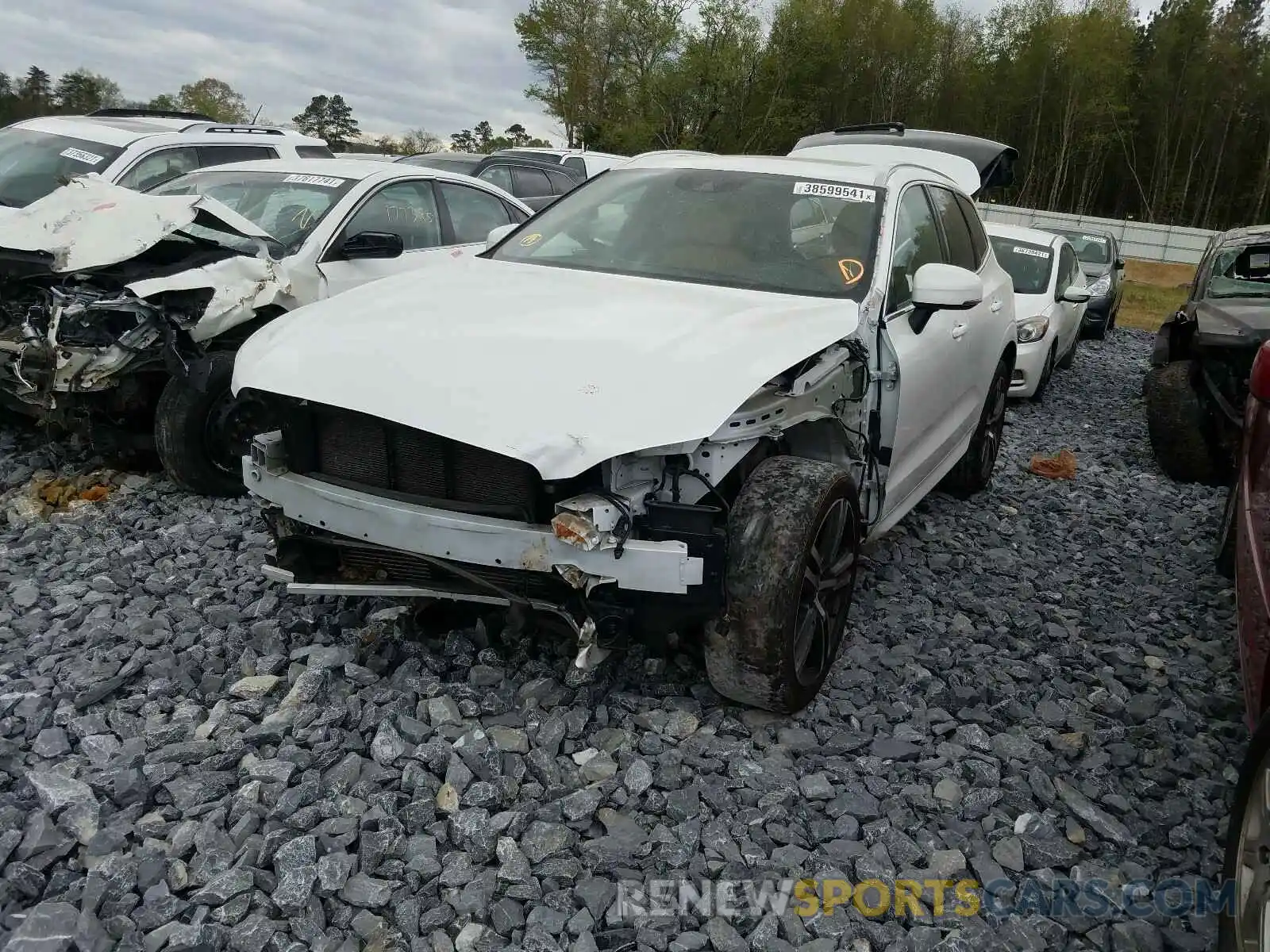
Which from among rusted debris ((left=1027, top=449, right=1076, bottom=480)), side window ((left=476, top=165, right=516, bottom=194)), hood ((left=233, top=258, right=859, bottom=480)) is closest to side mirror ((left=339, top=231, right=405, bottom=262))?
hood ((left=233, top=258, right=859, bottom=480))

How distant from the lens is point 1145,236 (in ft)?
99.4

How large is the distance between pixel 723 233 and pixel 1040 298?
6542 mm

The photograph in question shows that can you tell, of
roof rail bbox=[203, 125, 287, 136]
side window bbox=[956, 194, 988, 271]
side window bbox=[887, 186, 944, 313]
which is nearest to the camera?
side window bbox=[887, 186, 944, 313]

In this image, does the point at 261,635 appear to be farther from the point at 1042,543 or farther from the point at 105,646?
the point at 1042,543

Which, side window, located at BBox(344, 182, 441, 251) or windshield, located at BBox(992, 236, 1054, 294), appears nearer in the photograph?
side window, located at BBox(344, 182, 441, 251)

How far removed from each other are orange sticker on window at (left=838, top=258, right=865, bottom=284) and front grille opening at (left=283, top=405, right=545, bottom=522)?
1.62 metres

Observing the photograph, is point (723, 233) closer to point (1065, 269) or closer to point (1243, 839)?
point (1243, 839)

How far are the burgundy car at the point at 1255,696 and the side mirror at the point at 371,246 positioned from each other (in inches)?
170

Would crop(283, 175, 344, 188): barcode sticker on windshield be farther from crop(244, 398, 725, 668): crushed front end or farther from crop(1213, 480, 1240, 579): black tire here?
crop(1213, 480, 1240, 579): black tire

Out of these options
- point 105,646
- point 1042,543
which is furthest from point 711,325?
point 1042,543

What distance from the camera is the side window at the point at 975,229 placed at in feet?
17.3

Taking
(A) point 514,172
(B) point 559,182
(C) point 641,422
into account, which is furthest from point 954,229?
(B) point 559,182

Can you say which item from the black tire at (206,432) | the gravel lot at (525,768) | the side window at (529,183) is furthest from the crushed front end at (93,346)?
the side window at (529,183)

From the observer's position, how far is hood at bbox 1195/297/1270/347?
5832 millimetres
